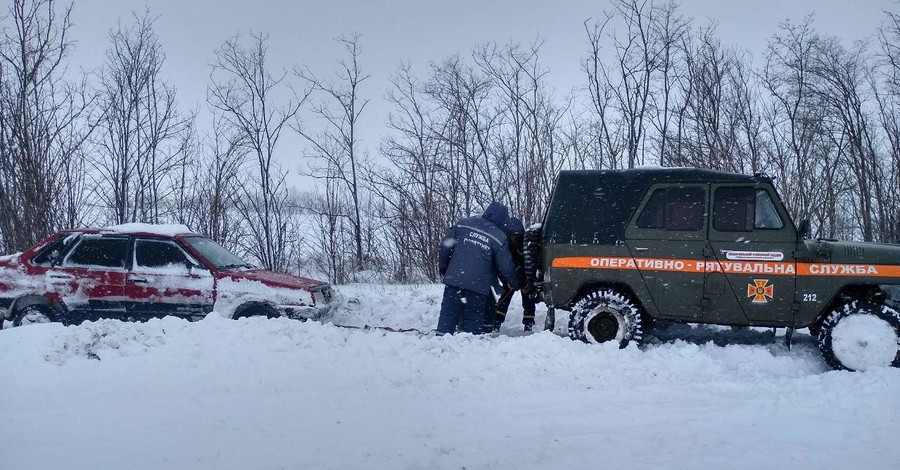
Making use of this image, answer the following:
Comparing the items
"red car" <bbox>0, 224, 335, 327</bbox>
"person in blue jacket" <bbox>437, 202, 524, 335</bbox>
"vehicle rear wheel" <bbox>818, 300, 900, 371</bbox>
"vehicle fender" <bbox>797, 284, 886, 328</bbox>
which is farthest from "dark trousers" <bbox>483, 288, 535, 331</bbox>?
"vehicle rear wheel" <bbox>818, 300, 900, 371</bbox>

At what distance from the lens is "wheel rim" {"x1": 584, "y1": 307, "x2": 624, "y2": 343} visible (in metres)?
6.16

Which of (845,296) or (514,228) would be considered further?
(514,228)

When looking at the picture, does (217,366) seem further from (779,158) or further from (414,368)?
(779,158)

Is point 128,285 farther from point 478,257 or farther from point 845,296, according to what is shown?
point 845,296

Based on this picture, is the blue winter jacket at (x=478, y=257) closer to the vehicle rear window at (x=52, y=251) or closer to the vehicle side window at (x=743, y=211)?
the vehicle side window at (x=743, y=211)

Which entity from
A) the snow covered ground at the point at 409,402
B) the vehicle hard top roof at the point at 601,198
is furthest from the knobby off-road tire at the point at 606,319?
the vehicle hard top roof at the point at 601,198

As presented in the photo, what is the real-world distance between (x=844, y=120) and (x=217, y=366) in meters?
23.4

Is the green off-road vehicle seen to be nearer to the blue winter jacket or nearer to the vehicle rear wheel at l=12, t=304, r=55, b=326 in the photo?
the blue winter jacket

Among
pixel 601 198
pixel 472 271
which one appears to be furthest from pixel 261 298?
pixel 601 198

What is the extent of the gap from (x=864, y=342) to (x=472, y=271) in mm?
4204

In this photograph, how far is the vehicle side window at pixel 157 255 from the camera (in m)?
7.47

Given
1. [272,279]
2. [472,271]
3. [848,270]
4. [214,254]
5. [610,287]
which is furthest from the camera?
[214,254]

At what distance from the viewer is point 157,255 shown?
7.54 m

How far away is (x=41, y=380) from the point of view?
4309 mm
